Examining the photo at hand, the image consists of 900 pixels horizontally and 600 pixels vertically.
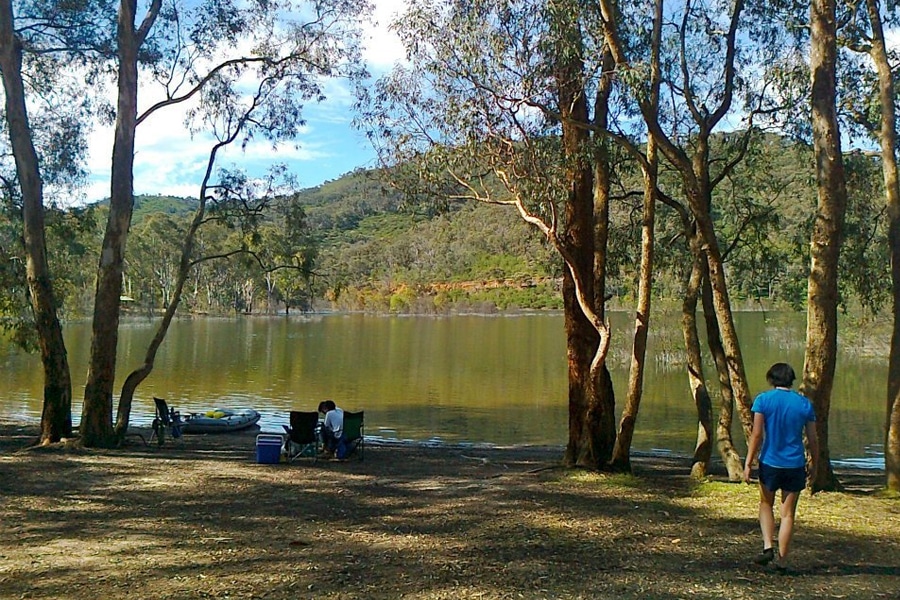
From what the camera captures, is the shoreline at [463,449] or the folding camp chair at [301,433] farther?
the shoreline at [463,449]

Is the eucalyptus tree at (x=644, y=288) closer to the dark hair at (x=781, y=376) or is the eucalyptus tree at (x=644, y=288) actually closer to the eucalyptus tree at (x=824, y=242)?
the eucalyptus tree at (x=824, y=242)

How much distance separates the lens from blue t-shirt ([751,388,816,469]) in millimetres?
4156

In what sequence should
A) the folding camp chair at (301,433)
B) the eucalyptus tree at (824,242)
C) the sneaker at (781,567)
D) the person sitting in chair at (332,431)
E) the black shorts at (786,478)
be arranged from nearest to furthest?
the black shorts at (786,478), the sneaker at (781,567), the eucalyptus tree at (824,242), the folding camp chair at (301,433), the person sitting in chair at (332,431)

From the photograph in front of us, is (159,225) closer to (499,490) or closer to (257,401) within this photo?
(257,401)

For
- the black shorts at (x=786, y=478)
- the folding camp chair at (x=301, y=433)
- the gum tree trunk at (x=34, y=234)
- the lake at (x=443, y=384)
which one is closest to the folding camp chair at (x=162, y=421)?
the gum tree trunk at (x=34, y=234)

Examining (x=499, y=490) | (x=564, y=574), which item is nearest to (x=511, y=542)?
(x=564, y=574)

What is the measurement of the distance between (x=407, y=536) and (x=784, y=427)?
2379 mm

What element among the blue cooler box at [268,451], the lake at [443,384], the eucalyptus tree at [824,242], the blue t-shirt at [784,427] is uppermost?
the eucalyptus tree at [824,242]

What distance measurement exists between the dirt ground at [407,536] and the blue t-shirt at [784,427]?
2.06 feet

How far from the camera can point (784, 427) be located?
4.16 m

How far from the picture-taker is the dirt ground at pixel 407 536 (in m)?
4.03

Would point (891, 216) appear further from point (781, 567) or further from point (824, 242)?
point (781, 567)

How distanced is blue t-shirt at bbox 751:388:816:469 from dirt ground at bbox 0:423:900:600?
627mm

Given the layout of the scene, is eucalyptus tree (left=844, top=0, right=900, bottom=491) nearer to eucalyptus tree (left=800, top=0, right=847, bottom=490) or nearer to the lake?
eucalyptus tree (left=800, top=0, right=847, bottom=490)
